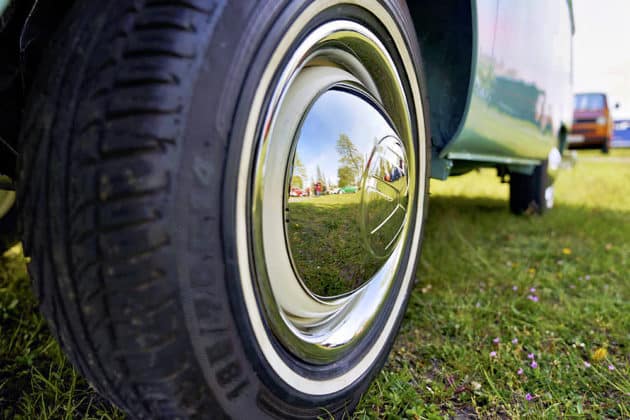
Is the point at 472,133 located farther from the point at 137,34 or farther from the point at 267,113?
the point at 137,34

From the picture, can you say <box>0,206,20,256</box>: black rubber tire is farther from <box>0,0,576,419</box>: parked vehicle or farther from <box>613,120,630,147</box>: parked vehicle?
<box>613,120,630,147</box>: parked vehicle

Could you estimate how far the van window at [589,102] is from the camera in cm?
1140

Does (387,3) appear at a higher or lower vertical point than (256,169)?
higher

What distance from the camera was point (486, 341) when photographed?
57.1 inches

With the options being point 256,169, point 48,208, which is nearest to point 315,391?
point 256,169

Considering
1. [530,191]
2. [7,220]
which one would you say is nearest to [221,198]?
[7,220]

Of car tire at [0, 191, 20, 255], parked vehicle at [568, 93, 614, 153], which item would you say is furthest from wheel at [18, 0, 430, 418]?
parked vehicle at [568, 93, 614, 153]

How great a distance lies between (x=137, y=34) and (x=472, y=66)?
0.98 m

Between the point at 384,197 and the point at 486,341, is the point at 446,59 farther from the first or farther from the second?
the point at 486,341

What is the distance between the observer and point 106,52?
25.8 inches

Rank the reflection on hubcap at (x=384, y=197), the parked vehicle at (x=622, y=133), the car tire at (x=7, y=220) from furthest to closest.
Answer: the parked vehicle at (x=622, y=133)
the car tire at (x=7, y=220)
the reflection on hubcap at (x=384, y=197)

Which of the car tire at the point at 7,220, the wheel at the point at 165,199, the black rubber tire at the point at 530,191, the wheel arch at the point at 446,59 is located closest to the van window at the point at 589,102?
the black rubber tire at the point at 530,191

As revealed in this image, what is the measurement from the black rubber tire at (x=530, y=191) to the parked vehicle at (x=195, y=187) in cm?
262

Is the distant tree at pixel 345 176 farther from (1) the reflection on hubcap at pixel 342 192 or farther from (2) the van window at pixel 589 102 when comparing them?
(2) the van window at pixel 589 102
